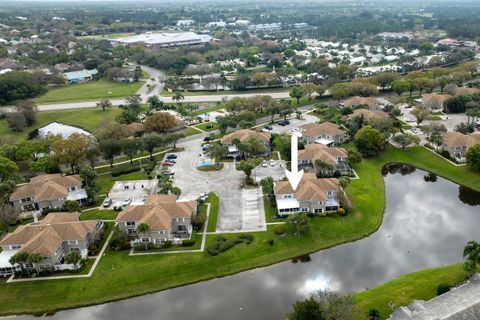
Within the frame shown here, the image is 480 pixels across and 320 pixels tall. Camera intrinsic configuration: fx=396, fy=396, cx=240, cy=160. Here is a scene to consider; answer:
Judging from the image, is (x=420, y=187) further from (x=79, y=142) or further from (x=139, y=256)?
(x=79, y=142)

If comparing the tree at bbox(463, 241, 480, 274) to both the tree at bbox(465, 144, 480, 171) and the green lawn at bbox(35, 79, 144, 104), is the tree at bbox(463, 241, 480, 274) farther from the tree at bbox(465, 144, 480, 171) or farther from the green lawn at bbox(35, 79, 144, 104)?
the green lawn at bbox(35, 79, 144, 104)

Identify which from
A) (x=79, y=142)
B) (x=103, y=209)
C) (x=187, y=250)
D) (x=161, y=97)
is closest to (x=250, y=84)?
(x=161, y=97)

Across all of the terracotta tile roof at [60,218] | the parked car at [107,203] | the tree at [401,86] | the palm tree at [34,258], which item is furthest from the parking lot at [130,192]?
the tree at [401,86]

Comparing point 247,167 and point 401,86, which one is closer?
point 247,167

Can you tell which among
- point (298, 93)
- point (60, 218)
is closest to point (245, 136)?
point (298, 93)

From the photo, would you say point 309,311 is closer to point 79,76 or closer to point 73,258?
point 73,258

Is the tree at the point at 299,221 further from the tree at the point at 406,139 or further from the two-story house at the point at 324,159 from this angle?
the tree at the point at 406,139

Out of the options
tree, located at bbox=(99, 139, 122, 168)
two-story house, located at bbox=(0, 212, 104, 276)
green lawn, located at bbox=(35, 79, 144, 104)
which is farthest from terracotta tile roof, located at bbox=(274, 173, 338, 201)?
green lawn, located at bbox=(35, 79, 144, 104)
